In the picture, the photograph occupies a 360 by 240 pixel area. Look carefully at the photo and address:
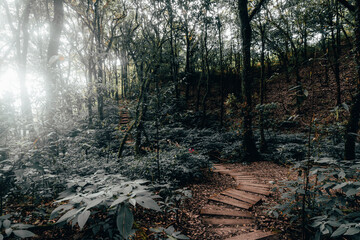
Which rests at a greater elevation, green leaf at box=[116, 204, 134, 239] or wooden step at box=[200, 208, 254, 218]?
green leaf at box=[116, 204, 134, 239]

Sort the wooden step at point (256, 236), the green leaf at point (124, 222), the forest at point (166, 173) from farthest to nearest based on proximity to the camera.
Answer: the wooden step at point (256, 236)
the forest at point (166, 173)
the green leaf at point (124, 222)

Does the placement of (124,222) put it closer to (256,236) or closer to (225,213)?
(256,236)

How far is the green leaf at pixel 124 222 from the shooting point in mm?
1174

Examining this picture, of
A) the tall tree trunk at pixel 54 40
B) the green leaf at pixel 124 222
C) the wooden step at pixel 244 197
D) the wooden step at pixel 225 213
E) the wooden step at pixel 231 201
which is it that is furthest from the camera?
the tall tree trunk at pixel 54 40

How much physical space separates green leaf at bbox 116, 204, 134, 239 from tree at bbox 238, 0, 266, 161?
19.8ft

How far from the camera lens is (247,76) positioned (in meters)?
6.68

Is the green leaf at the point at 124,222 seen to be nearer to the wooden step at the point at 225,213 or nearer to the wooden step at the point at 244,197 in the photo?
the wooden step at the point at 225,213

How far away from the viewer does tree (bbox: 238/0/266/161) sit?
6.48 m

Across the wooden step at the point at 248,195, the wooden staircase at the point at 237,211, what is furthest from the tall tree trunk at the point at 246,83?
the wooden step at the point at 248,195

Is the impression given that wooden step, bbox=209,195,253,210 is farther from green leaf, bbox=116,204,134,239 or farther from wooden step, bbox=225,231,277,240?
green leaf, bbox=116,204,134,239

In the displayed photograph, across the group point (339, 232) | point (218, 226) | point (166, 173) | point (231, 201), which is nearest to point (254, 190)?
point (231, 201)

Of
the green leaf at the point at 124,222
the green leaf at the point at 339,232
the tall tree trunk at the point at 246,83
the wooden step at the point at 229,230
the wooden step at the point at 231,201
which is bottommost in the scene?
the wooden step at the point at 229,230

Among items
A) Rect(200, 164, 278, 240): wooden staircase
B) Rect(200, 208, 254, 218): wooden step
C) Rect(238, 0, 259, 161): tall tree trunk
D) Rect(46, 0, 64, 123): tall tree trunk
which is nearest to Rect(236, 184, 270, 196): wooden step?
Rect(200, 164, 278, 240): wooden staircase

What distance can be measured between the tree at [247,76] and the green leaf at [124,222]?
237 inches
